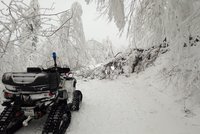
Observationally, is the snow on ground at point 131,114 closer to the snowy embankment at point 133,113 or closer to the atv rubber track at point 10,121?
the snowy embankment at point 133,113

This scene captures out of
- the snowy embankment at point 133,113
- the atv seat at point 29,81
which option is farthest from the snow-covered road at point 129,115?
the atv seat at point 29,81

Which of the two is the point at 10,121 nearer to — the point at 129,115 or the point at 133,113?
the point at 129,115

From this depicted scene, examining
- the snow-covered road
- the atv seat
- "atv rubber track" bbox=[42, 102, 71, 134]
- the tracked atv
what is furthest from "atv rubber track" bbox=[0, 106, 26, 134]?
"atv rubber track" bbox=[42, 102, 71, 134]

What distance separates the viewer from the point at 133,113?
6.97m

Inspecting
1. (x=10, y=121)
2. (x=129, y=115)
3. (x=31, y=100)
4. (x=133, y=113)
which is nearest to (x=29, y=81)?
(x=31, y=100)

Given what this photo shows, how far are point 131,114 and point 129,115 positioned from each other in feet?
0.38

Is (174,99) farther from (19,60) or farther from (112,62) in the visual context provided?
(112,62)

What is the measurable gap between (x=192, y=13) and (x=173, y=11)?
300 millimetres

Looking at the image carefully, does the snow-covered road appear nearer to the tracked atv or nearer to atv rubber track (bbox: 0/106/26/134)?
atv rubber track (bbox: 0/106/26/134)

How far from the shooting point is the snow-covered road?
5.64 metres

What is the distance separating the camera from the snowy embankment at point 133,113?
5672 mm

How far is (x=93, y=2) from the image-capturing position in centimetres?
546

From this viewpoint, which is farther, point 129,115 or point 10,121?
point 129,115

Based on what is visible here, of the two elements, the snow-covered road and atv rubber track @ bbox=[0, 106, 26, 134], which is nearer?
atv rubber track @ bbox=[0, 106, 26, 134]
